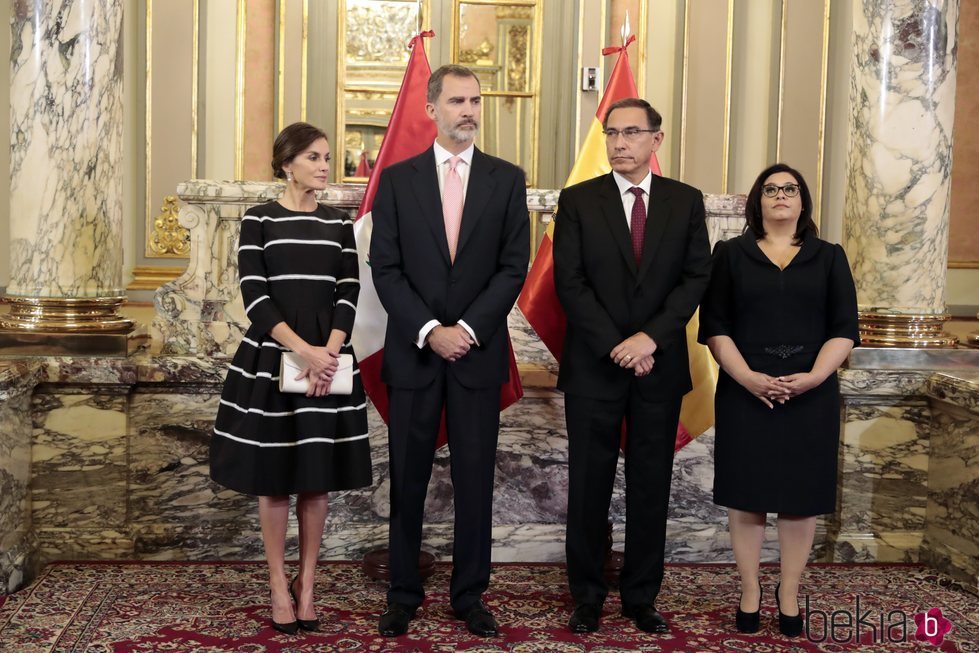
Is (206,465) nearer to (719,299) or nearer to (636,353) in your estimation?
(636,353)

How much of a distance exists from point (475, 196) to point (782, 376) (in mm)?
1147

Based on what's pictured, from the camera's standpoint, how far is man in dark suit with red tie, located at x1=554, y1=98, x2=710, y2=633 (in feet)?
11.5

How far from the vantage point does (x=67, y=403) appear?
4.27 metres

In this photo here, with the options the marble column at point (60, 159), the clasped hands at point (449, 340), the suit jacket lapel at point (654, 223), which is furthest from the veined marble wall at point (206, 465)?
the clasped hands at point (449, 340)

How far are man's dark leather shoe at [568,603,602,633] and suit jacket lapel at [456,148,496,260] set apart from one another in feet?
4.01

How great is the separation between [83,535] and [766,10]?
5742mm

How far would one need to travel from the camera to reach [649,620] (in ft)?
11.6

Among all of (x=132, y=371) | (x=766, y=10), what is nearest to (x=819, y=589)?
(x=132, y=371)

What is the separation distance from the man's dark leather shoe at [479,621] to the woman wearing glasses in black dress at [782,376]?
82 centimetres

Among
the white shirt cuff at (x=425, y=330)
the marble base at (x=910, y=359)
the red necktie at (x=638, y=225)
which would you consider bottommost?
the marble base at (x=910, y=359)

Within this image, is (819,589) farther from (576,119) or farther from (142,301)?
(142,301)

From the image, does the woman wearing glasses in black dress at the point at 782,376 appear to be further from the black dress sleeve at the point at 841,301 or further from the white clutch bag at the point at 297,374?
the white clutch bag at the point at 297,374

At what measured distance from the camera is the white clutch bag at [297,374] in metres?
3.37

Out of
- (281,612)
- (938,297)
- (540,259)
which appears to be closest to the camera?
(281,612)
